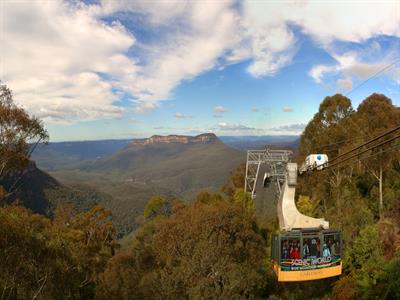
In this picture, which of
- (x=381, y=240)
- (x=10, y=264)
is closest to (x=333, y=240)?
(x=381, y=240)

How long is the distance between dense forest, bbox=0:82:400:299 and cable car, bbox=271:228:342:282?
11.8 ft

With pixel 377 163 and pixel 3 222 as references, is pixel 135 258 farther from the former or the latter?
pixel 377 163

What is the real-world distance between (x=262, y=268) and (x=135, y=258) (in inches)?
547

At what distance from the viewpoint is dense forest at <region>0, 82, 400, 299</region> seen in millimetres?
12922

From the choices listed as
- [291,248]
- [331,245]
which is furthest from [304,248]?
[331,245]

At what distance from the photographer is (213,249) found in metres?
16.6

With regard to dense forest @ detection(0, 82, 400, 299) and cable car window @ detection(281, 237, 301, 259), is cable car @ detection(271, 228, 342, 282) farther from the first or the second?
dense forest @ detection(0, 82, 400, 299)

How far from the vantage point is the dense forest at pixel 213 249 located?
12.9m

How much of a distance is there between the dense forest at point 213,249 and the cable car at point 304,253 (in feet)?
11.8

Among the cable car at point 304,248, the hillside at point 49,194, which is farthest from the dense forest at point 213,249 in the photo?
the hillside at point 49,194

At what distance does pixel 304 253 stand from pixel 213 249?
5.01 metres

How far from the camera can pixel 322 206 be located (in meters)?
35.2

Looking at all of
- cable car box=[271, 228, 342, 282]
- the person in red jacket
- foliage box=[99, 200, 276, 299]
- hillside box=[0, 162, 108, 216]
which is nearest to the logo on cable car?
cable car box=[271, 228, 342, 282]

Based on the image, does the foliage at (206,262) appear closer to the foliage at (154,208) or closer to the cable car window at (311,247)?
the cable car window at (311,247)
